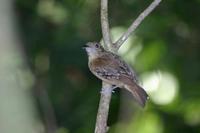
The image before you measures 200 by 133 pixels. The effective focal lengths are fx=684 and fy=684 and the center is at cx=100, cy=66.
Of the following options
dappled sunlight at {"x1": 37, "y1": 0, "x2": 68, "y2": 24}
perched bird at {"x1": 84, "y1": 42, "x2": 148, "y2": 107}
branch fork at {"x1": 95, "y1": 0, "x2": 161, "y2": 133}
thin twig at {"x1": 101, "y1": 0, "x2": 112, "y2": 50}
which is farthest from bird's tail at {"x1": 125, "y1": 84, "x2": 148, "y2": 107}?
dappled sunlight at {"x1": 37, "y1": 0, "x2": 68, "y2": 24}

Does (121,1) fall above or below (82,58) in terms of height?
above

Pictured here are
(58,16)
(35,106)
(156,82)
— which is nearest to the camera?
(156,82)

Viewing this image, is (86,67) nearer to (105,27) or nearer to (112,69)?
(112,69)

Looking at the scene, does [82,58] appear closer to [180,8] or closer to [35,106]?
[35,106]

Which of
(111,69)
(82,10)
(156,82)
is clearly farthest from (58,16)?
(156,82)

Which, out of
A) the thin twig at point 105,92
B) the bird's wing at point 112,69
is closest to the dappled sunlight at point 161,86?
the bird's wing at point 112,69

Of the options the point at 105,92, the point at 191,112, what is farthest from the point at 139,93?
the point at 191,112

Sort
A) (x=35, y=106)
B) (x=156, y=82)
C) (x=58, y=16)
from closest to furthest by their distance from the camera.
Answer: (x=156, y=82) < (x=35, y=106) < (x=58, y=16)
